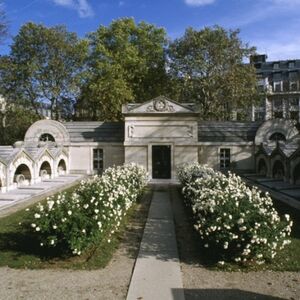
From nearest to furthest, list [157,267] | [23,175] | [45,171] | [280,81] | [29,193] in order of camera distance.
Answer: [157,267]
[29,193]
[23,175]
[45,171]
[280,81]

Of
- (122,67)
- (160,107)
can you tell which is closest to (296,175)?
(160,107)

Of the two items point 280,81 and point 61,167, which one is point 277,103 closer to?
point 280,81

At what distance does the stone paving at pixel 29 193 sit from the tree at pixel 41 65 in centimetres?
1571

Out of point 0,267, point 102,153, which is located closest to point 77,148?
point 102,153

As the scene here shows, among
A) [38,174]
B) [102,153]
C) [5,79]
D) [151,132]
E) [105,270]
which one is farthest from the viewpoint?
[5,79]

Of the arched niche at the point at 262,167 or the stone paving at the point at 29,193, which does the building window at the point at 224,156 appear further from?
the stone paving at the point at 29,193

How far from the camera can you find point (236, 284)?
6883 mm

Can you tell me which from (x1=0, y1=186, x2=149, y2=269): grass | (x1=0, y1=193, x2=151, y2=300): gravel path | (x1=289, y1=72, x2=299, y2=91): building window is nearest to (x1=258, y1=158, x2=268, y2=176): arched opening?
(x1=0, y1=186, x2=149, y2=269): grass

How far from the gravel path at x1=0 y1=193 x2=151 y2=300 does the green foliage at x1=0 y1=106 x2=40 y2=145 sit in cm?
3065

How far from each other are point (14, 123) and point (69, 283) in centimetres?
3304

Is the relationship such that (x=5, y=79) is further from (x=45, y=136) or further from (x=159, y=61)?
(x=159, y=61)

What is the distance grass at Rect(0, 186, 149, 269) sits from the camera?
7.85 meters

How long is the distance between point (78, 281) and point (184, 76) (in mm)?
31065

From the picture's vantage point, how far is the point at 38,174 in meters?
22.9
